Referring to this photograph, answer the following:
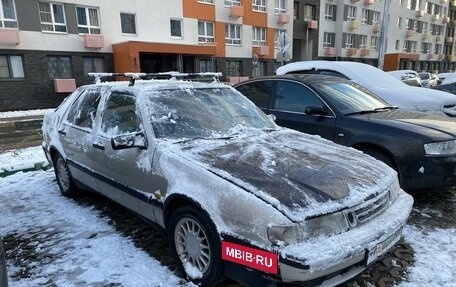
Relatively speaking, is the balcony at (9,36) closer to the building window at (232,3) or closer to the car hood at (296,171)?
the building window at (232,3)

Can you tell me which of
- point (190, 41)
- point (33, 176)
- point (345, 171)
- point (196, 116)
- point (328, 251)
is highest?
point (190, 41)

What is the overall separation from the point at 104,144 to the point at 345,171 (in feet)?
8.12

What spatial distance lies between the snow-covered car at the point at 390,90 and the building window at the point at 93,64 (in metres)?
15.8

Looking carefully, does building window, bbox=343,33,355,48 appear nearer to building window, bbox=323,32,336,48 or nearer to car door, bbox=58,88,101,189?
building window, bbox=323,32,336,48

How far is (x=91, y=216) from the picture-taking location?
4.41m

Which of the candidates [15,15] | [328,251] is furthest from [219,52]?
[328,251]

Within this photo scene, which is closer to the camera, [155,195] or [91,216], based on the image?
[155,195]

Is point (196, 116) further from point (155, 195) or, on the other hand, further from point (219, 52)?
point (219, 52)

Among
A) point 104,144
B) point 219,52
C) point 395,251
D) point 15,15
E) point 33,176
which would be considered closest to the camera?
point 395,251

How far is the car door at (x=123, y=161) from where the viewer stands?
10.8ft

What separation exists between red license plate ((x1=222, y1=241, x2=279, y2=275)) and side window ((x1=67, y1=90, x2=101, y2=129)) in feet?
8.31

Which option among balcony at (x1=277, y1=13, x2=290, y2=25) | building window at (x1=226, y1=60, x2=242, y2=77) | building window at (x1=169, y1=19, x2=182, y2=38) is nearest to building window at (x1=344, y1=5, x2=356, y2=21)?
balcony at (x1=277, y1=13, x2=290, y2=25)

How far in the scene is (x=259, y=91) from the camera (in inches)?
240

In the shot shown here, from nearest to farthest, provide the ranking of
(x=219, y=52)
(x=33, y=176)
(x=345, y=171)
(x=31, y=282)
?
1. (x=345, y=171)
2. (x=31, y=282)
3. (x=33, y=176)
4. (x=219, y=52)
